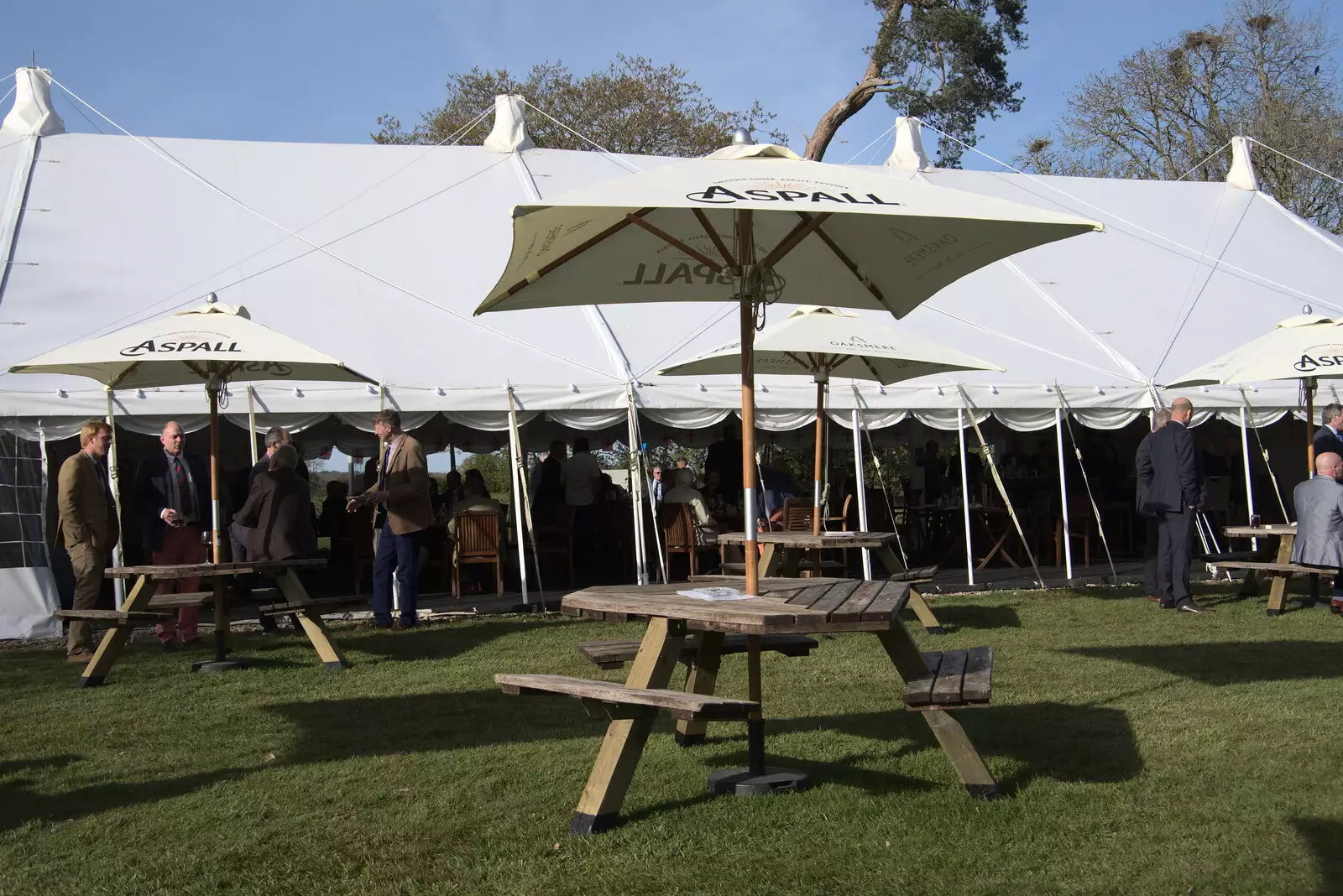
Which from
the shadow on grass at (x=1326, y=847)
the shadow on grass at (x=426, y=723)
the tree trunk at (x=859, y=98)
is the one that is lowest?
the shadow on grass at (x=1326, y=847)

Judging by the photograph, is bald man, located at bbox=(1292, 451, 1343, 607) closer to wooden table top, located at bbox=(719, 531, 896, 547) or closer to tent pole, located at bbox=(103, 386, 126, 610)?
wooden table top, located at bbox=(719, 531, 896, 547)

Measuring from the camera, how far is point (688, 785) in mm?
4531

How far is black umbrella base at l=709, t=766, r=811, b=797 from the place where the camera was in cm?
438

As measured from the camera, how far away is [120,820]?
13.9ft

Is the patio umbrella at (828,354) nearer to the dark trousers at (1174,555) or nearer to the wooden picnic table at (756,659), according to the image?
the dark trousers at (1174,555)

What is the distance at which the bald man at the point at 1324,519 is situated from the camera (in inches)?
347

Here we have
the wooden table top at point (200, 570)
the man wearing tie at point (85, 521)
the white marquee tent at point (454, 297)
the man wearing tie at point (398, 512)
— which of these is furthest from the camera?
the white marquee tent at point (454, 297)

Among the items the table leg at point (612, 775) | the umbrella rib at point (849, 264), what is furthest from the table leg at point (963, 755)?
the umbrella rib at point (849, 264)

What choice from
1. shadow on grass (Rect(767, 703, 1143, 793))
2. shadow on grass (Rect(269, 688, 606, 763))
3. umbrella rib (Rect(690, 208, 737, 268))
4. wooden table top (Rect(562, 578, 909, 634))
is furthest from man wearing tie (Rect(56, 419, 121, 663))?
umbrella rib (Rect(690, 208, 737, 268))

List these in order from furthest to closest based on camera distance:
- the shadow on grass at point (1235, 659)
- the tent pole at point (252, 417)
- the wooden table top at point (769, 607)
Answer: the tent pole at point (252, 417) < the shadow on grass at point (1235, 659) < the wooden table top at point (769, 607)

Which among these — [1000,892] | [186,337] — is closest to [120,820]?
[1000,892]

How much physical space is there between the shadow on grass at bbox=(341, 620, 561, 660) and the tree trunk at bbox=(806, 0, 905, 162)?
48.9 ft

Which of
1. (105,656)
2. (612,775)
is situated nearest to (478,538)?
(105,656)

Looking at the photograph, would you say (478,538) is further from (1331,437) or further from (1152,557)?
(1331,437)
